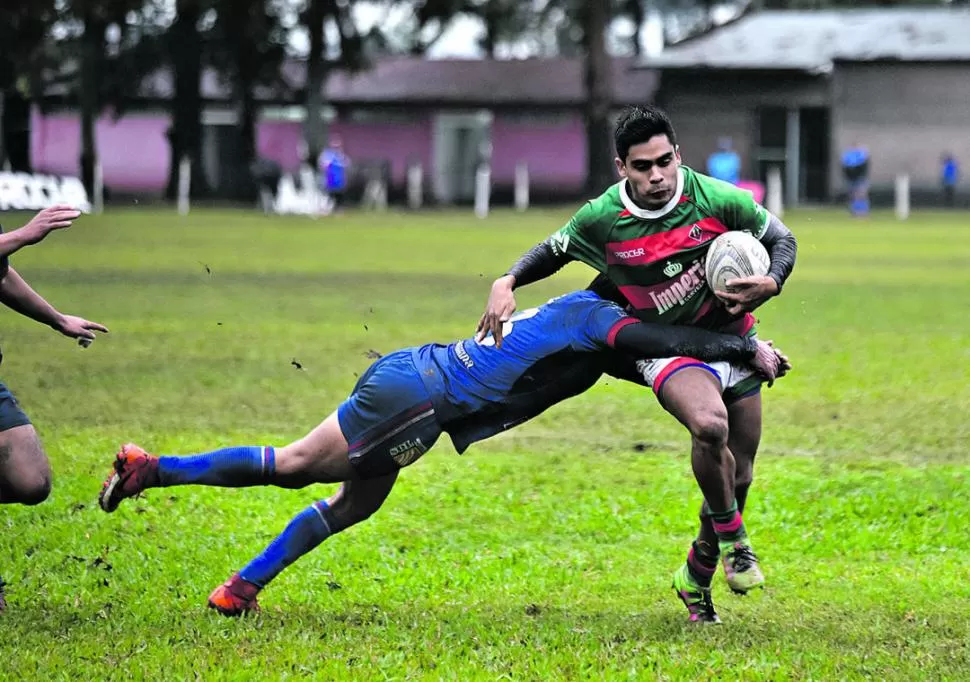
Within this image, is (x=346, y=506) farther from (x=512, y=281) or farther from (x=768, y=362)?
(x=768, y=362)

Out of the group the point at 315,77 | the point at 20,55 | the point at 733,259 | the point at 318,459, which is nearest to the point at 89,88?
the point at 20,55

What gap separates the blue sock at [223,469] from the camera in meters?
6.57

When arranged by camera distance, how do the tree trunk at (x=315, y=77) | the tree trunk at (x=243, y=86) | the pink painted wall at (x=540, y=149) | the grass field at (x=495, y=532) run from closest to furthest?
the grass field at (x=495, y=532), the tree trunk at (x=315, y=77), the tree trunk at (x=243, y=86), the pink painted wall at (x=540, y=149)

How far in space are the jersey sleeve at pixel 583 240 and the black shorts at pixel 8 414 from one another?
2254 millimetres

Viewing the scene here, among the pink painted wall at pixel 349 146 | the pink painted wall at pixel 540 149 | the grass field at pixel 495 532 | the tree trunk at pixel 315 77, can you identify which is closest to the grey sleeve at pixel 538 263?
the grass field at pixel 495 532

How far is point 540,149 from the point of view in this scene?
66.1m

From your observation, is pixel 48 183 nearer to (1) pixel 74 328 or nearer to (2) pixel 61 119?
(2) pixel 61 119

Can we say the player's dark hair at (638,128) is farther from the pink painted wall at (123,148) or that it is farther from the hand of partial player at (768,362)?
Result: the pink painted wall at (123,148)

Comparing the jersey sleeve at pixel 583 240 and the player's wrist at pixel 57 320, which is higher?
the jersey sleeve at pixel 583 240

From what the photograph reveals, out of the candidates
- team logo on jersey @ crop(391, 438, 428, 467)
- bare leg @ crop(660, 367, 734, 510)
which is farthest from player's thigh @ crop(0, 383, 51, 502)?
bare leg @ crop(660, 367, 734, 510)

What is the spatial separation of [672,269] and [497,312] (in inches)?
27.7

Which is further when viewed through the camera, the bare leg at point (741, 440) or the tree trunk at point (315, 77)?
the tree trunk at point (315, 77)

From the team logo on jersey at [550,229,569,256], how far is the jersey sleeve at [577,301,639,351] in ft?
1.03

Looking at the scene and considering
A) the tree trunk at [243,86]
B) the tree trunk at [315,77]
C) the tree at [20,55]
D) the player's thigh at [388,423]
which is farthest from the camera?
the tree trunk at [243,86]
